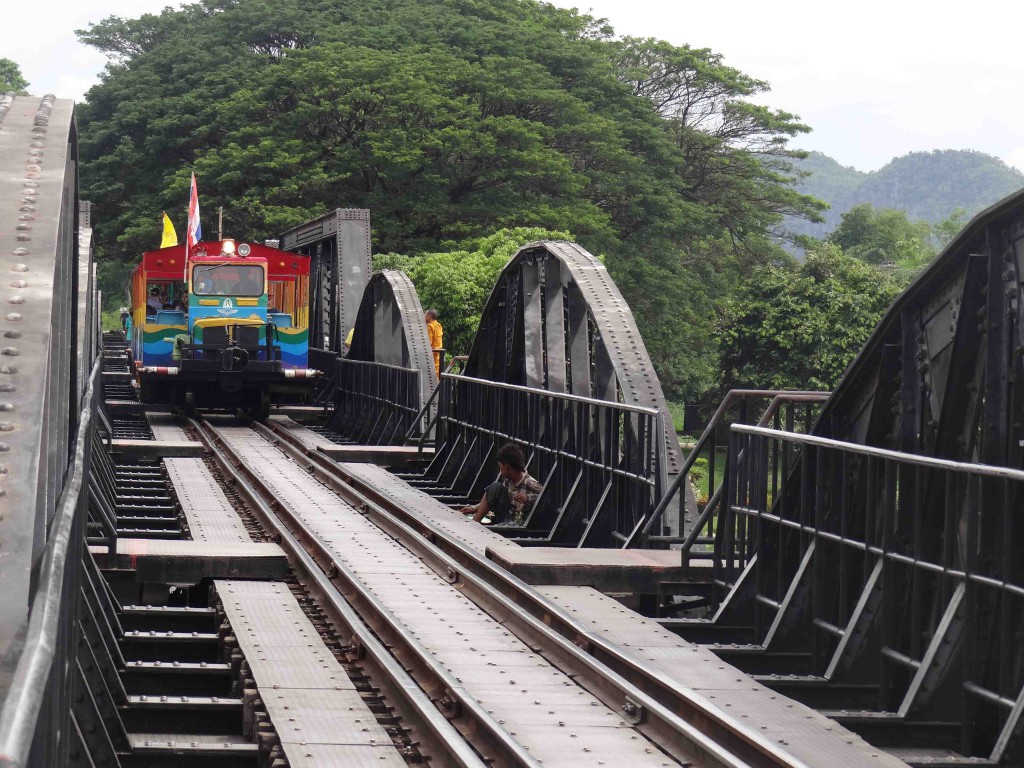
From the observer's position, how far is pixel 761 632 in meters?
8.95

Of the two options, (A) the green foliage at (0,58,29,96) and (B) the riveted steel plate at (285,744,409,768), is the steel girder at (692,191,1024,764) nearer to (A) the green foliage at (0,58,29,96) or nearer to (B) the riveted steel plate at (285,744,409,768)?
(B) the riveted steel plate at (285,744,409,768)

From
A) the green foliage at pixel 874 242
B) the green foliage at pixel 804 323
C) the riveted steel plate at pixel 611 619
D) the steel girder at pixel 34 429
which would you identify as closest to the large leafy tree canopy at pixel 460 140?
the green foliage at pixel 804 323

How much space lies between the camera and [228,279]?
2678 centimetres

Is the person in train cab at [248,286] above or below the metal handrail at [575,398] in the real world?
above

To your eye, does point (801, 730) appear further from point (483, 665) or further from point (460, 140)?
point (460, 140)

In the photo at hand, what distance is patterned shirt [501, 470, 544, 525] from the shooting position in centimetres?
1441

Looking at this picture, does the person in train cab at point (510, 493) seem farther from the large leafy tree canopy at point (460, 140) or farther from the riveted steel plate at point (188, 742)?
the large leafy tree canopy at point (460, 140)

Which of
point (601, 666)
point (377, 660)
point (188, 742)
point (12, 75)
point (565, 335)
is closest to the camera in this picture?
point (188, 742)

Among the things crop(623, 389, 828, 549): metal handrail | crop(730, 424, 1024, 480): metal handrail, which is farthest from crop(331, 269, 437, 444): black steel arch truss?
crop(730, 424, 1024, 480): metal handrail

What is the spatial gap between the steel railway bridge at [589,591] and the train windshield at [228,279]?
43.9 ft

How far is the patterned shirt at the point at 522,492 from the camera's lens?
14406mm

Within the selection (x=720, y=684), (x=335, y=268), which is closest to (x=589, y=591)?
(x=720, y=684)

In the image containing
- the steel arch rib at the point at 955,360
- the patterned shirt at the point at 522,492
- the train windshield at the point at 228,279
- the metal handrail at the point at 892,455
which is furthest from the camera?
the train windshield at the point at 228,279

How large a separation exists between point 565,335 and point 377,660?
738cm
